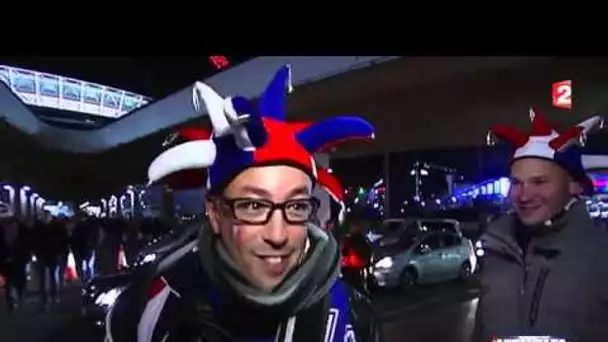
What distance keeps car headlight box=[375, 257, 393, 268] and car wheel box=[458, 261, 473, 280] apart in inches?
8.9

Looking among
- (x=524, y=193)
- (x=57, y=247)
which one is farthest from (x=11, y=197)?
(x=524, y=193)

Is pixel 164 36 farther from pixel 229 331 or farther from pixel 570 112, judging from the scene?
pixel 570 112

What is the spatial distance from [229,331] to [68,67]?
959 mm

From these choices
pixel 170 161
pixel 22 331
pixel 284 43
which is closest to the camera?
pixel 170 161

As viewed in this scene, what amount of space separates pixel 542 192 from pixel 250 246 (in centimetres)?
96

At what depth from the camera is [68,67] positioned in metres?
2.64

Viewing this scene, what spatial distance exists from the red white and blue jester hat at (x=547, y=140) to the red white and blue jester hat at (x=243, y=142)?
1.70 ft

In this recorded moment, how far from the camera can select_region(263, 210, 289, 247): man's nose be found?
8.00ft

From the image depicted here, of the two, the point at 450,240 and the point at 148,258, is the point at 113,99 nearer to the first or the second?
the point at 148,258

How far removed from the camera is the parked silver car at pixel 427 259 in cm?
265

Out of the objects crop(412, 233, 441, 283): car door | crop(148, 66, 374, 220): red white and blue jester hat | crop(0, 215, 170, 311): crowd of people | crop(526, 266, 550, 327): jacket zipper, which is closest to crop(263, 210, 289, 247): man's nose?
crop(148, 66, 374, 220): red white and blue jester hat

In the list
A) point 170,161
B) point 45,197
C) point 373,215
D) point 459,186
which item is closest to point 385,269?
point 373,215

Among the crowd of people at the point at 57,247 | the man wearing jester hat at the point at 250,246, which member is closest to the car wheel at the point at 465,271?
the man wearing jester hat at the point at 250,246

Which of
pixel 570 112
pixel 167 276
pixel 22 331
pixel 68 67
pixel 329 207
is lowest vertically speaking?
pixel 22 331
